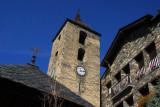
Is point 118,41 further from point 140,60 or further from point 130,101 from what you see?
point 130,101

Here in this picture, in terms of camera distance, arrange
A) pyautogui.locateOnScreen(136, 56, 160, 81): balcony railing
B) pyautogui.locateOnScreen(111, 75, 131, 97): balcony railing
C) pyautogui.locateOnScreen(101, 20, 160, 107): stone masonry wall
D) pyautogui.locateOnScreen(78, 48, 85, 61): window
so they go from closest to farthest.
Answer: pyautogui.locateOnScreen(136, 56, 160, 81): balcony railing < pyautogui.locateOnScreen(101, 20, 160, 107): stone masonry wall < pyautogui.locateOnScreen(111, 75, 131, 97): balcony railing < pyautogui.locateOnScreen(78, 48, 85, 61): window

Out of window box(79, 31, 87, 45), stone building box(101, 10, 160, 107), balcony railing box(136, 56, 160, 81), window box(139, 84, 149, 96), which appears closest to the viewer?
balcony railing box(136, 56, 160, 81)

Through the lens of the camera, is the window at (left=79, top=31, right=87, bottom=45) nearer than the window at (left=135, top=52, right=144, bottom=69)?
No

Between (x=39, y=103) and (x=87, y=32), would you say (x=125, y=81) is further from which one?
(x=87, y=32)

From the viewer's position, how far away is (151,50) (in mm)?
12844

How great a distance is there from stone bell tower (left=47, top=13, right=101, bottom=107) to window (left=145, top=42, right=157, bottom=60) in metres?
9.19

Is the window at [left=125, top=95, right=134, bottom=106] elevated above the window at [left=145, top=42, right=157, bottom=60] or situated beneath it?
situated beneath

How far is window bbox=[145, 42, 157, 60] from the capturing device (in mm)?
12391

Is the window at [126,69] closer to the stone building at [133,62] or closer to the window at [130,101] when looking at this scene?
the stone building at [133,62]

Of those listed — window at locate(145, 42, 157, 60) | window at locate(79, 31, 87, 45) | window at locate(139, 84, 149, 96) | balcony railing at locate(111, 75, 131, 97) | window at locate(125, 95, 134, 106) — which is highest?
window at locate(79, 31, 87, 45)

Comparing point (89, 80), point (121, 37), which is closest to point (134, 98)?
point (121, 37)

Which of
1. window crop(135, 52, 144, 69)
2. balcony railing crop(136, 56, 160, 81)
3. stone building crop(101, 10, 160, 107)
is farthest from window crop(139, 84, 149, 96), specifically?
window crop(135, 52, 144, 69)

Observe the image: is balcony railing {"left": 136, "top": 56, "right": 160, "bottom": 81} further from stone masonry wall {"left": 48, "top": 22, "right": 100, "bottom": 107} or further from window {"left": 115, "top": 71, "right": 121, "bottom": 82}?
stone masonry wall {"left": 48, "top": 22, "right": 100, "bottom": 107}

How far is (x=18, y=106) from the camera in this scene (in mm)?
5844
